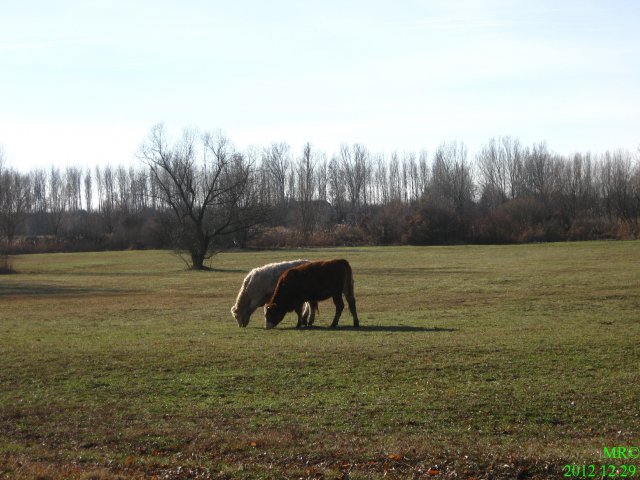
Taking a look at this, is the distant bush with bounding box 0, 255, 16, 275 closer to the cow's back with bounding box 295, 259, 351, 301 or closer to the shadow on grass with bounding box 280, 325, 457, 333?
the shadow on grass with bounding box 280, 325, 457, 333

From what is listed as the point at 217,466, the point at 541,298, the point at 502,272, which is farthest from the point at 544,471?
the point at 502,272

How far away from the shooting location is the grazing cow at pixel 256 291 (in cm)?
2311

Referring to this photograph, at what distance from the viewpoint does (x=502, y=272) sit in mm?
44875

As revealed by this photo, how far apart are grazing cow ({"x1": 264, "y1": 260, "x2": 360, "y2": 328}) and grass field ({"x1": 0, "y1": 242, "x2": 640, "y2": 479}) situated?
2.18 feet

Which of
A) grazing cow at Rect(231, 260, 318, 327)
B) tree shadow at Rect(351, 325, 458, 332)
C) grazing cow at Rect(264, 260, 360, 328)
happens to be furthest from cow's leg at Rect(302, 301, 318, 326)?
tree shadow at Rect(351, 325, 458, 332)

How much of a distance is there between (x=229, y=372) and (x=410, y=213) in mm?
86421

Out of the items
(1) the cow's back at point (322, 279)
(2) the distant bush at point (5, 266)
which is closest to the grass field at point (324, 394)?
(1) the cow's back at point (322, 279)

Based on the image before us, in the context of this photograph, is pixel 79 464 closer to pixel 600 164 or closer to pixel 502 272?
pixel 502 272

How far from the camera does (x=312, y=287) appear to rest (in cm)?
2094

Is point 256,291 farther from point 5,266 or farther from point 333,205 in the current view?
point 333,205

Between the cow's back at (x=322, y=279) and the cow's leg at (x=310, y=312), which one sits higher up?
the cow's back at (x=322, y=279)

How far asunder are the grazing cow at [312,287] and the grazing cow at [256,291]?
1851mm

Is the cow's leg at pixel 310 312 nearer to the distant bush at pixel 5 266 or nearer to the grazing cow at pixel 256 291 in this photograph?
the grazing cow at pixel 256 291

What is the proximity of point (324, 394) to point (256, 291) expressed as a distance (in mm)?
11487
